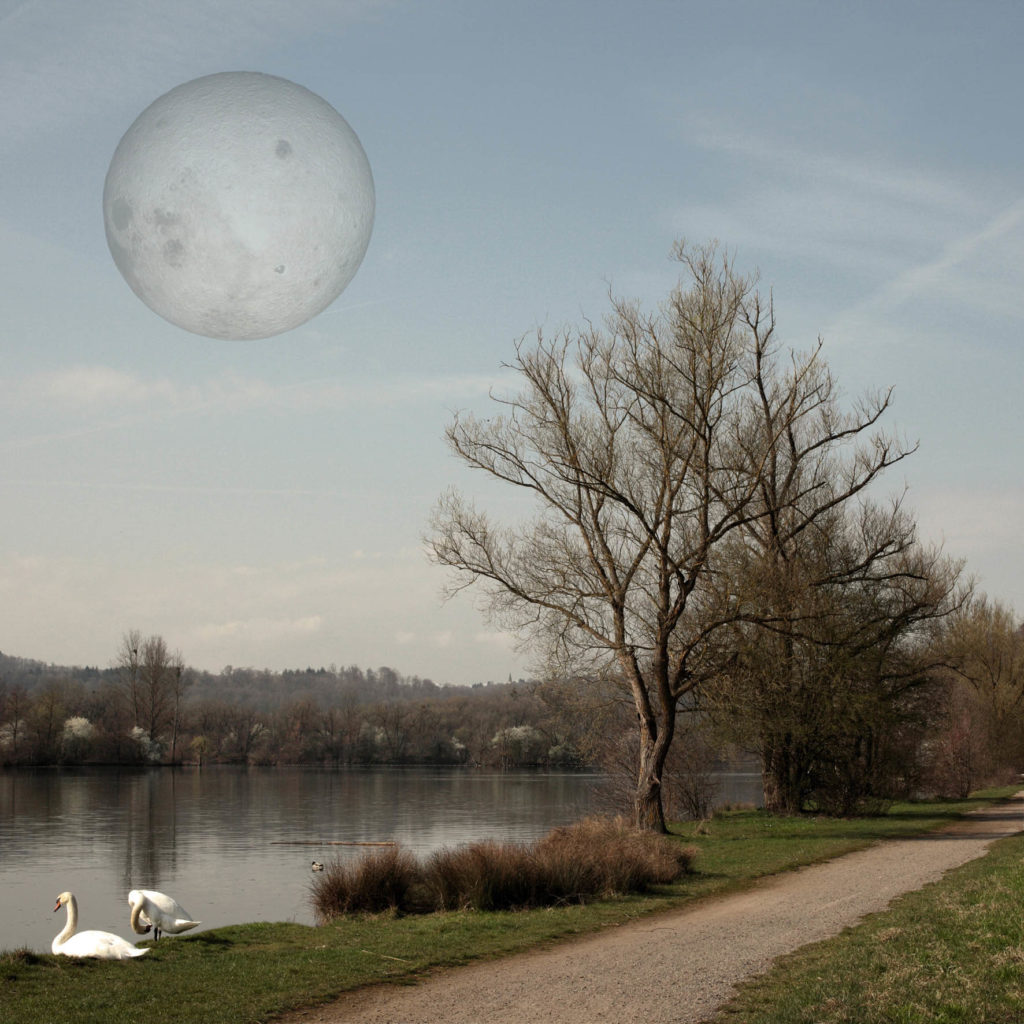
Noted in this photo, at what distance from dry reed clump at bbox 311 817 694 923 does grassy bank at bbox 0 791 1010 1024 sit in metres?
0.48

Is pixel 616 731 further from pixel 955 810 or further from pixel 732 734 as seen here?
pixel 955 810

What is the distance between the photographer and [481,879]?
1473 centimetres

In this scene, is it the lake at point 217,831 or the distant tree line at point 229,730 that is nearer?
the lake at point 217,831

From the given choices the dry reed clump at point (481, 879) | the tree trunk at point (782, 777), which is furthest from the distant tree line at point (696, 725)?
the dry reed clump at point (481, 879)

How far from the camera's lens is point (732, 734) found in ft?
94.4

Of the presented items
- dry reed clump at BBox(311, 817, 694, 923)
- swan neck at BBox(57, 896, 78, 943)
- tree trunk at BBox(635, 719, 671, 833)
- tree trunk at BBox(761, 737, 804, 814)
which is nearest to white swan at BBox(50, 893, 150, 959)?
swan neck at BBox(57, 896, 78, 943)

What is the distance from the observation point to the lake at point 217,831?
821 inches

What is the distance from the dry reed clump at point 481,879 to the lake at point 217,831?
2.60 metres

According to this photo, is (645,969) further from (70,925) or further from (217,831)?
(217,831)

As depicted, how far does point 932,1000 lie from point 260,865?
69.9 feet

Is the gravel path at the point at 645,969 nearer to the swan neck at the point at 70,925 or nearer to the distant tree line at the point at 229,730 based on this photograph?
the swan neck at the point at 70,925

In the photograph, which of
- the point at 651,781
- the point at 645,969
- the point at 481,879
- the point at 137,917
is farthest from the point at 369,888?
the point at 651,781

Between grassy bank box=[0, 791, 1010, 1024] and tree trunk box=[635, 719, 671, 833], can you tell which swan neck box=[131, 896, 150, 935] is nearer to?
grassy bank box=[0, 791, 1010, 1024]

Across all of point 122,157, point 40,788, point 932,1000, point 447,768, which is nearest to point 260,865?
point 932,1000
